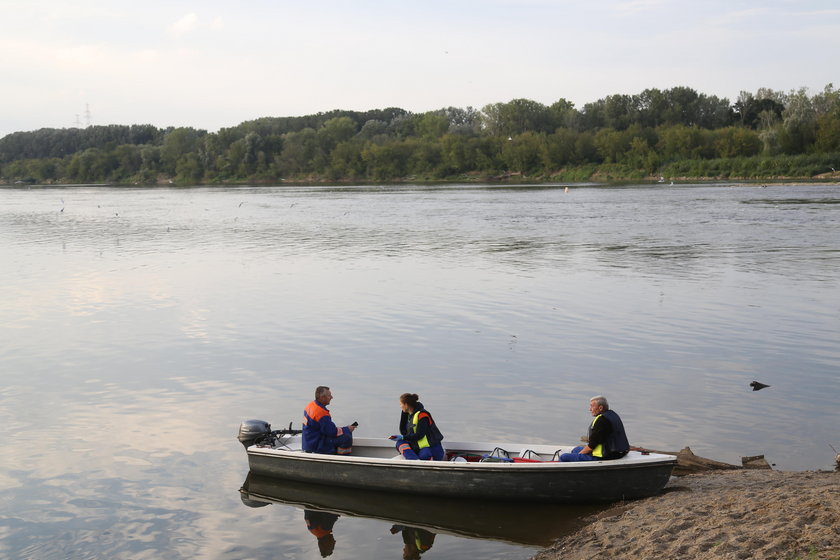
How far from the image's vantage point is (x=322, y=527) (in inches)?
425

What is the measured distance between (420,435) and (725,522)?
4.10m

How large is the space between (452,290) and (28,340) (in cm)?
1269

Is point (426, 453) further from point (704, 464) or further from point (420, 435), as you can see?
point (704, 464)

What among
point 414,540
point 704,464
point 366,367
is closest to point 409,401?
point 414,540

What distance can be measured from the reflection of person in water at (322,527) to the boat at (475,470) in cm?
60

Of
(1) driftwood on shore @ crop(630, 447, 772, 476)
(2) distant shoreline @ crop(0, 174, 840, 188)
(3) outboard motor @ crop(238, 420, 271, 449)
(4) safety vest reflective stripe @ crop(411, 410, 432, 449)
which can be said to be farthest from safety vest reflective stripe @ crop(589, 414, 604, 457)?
(2) distant shoreline @ crop(0, 174, 840, 188)

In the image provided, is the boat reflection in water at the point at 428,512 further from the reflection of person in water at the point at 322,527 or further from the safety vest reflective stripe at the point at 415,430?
the safety vest reflective stripe at the point at 415,430

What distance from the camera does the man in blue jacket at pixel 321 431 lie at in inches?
461

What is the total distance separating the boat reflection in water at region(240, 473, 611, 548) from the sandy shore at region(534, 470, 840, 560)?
51 centimetres

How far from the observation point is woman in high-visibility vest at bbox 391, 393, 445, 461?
36.8 ft

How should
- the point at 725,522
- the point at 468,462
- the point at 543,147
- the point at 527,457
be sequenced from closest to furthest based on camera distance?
the point at 725,522, the point at 468,462, the point at 527,457, the point at 543,147

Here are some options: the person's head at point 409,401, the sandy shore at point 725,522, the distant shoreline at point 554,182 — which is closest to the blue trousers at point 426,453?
the person's head at point 409,401

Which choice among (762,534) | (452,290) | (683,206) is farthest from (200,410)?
(683,206)

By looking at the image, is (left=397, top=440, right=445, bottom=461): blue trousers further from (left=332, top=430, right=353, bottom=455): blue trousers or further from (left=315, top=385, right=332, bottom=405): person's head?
(left=315, top=385, right=332, bottom=405): person's head
